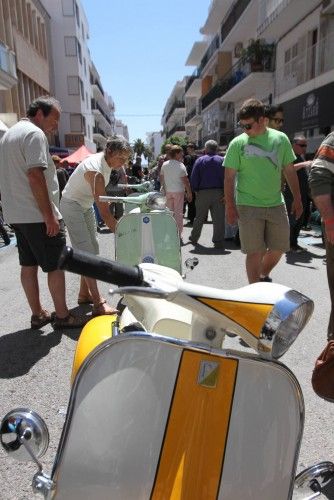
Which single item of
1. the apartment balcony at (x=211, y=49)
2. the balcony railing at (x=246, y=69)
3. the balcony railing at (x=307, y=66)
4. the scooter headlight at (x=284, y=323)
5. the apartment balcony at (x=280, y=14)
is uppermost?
the apartment balcony at (x=211, y=49)

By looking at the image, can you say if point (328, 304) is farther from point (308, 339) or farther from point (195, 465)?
point (195, 465)

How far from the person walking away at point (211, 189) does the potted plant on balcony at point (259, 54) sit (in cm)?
1474

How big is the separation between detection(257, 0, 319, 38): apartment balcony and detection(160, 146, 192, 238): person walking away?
36.1 ft

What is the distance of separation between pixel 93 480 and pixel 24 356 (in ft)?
7.78

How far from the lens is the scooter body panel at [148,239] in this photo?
4.76 m

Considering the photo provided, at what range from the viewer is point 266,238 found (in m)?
4.41

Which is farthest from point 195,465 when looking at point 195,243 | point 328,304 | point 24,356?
point 195,243

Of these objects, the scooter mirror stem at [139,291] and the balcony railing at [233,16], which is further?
the balcony railing at [233,16]

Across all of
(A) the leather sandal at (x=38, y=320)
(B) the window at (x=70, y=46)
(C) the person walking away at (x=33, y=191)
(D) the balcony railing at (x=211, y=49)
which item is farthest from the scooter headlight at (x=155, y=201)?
(B) the window at (x=70, y=46)

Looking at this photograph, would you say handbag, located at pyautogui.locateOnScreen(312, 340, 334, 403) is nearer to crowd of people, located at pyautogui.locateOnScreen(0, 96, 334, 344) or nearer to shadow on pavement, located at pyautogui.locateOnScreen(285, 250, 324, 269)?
crowd of people, located at pyautogui.locateOnScreen(0, 96, 334, 344)

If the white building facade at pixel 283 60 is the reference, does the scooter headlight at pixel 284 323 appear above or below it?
below

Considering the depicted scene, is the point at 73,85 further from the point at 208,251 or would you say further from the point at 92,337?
the point at 92,337

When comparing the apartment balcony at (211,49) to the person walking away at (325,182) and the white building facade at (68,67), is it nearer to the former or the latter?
the white building facade at (68,67)

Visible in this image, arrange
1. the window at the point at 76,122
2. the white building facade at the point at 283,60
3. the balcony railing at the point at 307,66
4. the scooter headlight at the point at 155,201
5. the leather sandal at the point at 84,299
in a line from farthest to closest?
the window at the point at 76,122 → the white building facade at the point at 283,60 → the balcony railing at the point at 307,66 → the leather sandal at the point at 84,299 → the scooter headlight at the point at 155,201
